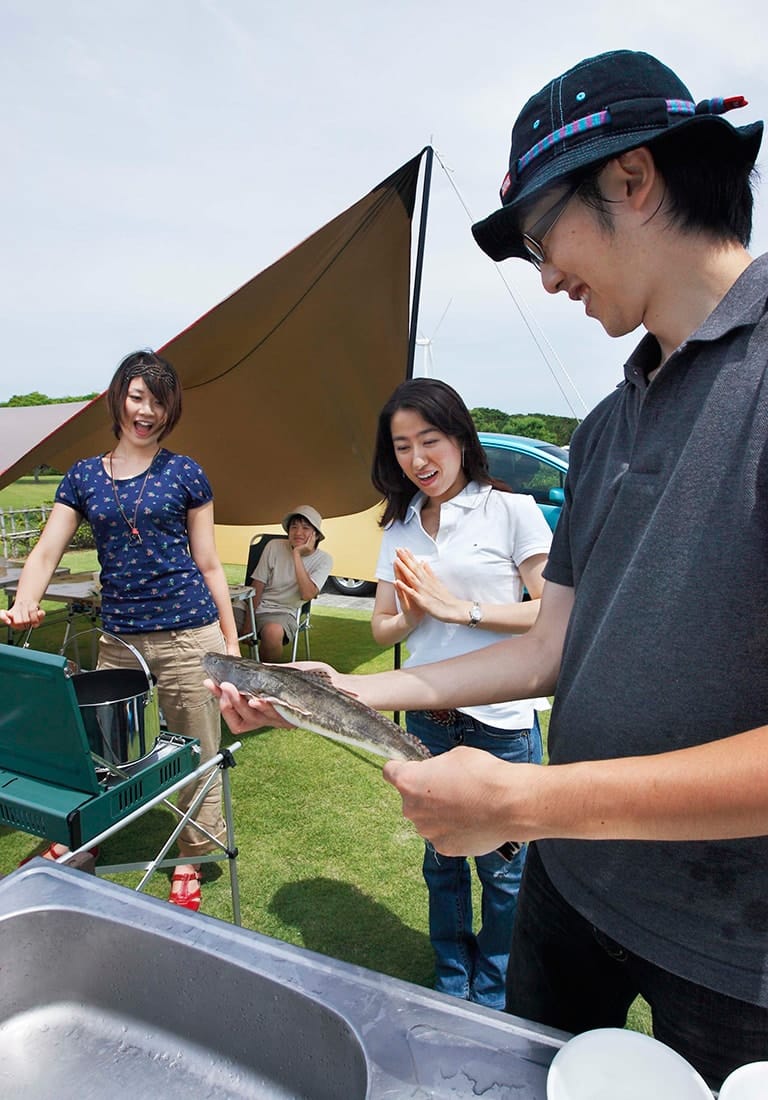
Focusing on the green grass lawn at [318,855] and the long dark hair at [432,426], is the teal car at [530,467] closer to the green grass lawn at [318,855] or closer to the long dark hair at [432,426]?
the green grass lawn at [318,855]

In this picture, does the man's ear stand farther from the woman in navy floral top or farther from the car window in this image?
the car window

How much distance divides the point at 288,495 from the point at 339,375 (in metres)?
1.92

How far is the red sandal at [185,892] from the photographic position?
11.2 feet

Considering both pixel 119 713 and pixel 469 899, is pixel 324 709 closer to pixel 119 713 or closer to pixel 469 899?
pixel 119 713

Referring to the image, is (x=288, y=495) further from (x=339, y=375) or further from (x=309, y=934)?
(x=309, y=934)

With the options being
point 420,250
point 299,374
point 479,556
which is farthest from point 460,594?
point 299,374

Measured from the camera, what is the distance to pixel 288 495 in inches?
312

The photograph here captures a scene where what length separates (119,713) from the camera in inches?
94.0

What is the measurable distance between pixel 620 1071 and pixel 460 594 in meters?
1.98

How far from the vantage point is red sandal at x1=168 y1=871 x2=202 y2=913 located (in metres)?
3.42

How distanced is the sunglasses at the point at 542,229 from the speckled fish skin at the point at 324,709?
1.09 meters

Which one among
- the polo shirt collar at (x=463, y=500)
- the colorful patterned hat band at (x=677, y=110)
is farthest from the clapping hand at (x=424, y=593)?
the colorful patterned hat band at (x=677, y=110)

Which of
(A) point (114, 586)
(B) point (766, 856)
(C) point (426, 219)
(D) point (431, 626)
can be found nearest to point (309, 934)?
(D) point (431, 626)

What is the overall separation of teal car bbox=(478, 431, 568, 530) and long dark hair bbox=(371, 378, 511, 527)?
5545 mm
